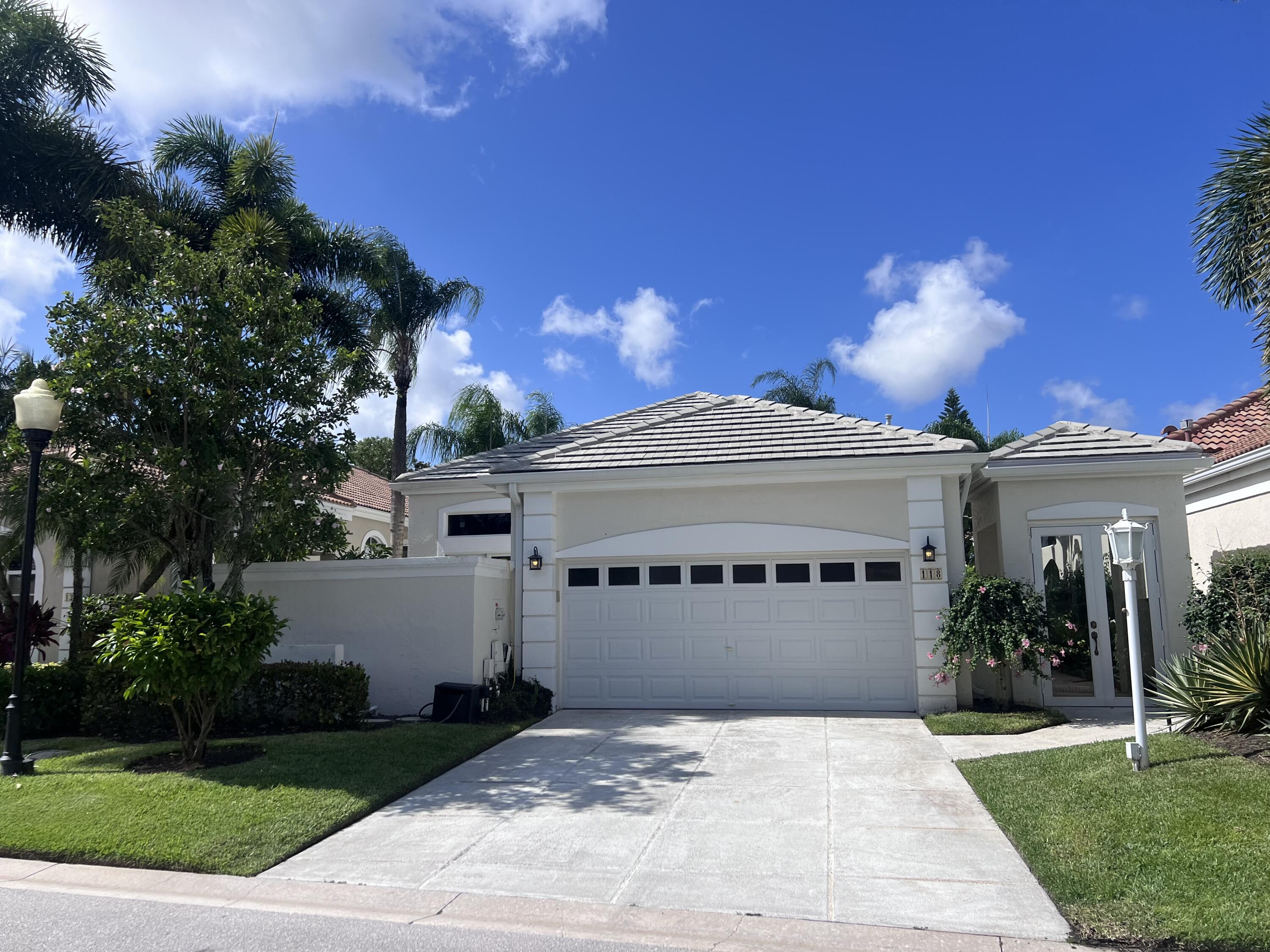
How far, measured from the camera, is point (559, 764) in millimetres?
9461

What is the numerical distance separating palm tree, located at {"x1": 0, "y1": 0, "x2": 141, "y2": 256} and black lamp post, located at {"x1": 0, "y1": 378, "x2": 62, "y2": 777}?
8.16 meters

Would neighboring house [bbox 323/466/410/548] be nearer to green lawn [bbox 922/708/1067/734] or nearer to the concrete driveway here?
the concrete driveway

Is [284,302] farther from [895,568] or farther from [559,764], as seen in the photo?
[895,568]

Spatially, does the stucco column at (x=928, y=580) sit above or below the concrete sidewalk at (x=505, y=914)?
above

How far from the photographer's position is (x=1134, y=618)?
25.7ft

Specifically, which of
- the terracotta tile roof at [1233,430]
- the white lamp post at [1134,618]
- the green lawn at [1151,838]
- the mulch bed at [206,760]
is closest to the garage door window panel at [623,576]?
the mulch bed at [206,760]

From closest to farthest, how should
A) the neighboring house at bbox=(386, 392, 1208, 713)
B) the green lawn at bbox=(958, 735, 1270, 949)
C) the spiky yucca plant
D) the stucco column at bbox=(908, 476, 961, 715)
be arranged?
the green lawn at bbox=(958, 735, 1270, 949) → the spiky yucca plant → the stucco column at bbox=(908, 476, 961, 715) → the neighboring house at bbox=(386, 392, 1208, 713)

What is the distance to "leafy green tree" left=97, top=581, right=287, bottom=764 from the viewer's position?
8.67 m

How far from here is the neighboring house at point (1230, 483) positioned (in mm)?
14266

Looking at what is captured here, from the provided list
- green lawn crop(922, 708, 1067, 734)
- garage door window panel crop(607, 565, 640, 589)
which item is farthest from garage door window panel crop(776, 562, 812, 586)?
green lawn crop(922, 708, 1067, 734)

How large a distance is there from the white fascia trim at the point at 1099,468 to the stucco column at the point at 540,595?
265 inches

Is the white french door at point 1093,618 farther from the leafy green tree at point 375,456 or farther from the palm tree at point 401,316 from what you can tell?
the leafy green tree at point 375,456

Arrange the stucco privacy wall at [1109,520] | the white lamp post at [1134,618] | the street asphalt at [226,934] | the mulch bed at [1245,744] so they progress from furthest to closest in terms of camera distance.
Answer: the stucco privacy wall at [1109,520]
the white lamp post at [1134,618]
the mulch bed at [1245,744]
the street asphalt at [226,934]

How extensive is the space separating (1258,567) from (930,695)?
14.4ft
